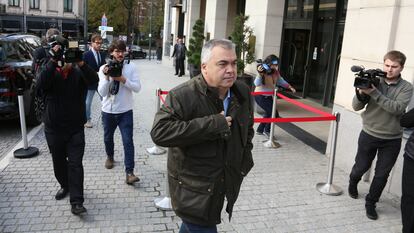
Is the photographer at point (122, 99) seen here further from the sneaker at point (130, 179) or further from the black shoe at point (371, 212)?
the black shoe at point (371, 212)

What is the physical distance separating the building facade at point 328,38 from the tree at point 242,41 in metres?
0.22

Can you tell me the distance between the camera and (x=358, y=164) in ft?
15.1

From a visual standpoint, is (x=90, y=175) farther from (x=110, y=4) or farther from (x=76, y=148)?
(x=110, y=4)

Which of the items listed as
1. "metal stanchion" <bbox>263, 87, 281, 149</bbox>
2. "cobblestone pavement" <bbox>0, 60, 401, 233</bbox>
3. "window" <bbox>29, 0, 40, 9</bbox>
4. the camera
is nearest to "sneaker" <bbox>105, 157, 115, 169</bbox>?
"cobblestone pavement" <bbox>0, 60, 401, 233</bbox>

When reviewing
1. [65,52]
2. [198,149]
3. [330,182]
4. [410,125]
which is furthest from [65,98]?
[330,182]

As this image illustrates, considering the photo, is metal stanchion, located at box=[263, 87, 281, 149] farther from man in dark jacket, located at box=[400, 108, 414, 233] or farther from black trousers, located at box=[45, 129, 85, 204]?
black trousers, located at box=[45, 129, 85, 204]

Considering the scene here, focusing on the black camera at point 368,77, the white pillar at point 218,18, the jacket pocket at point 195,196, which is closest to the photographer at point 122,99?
the jacket pocket at point 195,196

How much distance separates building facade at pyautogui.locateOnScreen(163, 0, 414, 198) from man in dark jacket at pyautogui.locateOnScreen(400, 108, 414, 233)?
1.40 m

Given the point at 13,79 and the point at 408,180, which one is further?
the point at 13,79

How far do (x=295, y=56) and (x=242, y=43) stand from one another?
2.77 m

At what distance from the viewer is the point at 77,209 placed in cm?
412

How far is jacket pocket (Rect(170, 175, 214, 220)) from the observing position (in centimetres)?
242

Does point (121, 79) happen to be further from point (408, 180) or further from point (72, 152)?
point (408, 180)

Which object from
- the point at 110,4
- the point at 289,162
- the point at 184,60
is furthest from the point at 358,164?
the point at 110,4
